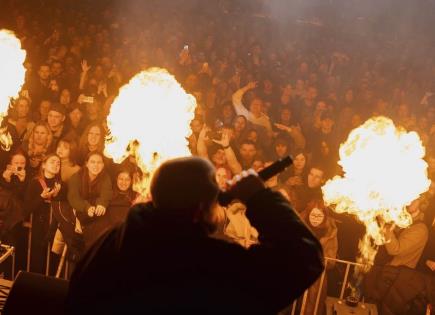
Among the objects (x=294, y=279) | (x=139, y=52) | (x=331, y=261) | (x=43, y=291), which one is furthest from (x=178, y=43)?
(x=294, y=279)

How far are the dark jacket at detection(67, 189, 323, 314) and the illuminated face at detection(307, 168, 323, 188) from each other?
203 inches

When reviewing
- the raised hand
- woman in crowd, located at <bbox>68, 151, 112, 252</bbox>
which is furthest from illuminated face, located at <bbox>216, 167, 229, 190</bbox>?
the raised hand

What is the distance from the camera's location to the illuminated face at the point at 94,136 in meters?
7.23

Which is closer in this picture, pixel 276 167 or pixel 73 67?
pixel 276 167

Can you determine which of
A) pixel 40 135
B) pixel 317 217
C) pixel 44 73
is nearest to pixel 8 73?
pixel 44 73

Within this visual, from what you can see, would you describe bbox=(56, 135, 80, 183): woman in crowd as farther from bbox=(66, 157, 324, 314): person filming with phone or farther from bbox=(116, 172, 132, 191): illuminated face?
bbox=(66, 157, 324, 314): person filming with phone

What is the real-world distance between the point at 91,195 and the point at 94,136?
37.6 inches

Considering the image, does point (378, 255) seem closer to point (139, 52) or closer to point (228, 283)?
point (228, 283)

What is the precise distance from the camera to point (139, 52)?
34.3ft

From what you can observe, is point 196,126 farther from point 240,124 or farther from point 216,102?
point 216,102

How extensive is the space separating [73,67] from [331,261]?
6049 millimetres

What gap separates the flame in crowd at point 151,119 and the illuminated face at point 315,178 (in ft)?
6.31

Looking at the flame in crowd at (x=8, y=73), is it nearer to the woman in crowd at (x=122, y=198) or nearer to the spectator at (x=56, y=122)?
the spectator at (x=56, y=122)

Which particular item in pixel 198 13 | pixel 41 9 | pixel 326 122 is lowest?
pixel 326 122
